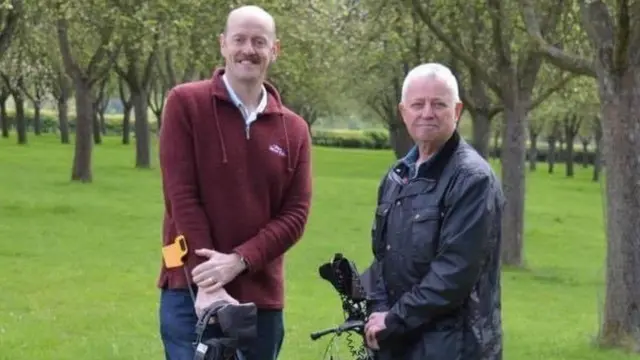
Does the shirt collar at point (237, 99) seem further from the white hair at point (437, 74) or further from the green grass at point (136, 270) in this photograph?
the green grass at point (136, 270)

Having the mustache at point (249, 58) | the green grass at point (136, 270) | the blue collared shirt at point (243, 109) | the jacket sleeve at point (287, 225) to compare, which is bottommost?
the green grass at point (136, 270)

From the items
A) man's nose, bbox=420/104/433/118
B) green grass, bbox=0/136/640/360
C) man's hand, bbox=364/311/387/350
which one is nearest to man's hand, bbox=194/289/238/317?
man's hand, bbox=364/311/387/350

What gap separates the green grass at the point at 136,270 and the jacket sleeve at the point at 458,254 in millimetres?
5421

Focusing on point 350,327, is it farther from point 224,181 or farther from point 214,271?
point 224,181

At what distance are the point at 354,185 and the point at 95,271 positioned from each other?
23847 mm

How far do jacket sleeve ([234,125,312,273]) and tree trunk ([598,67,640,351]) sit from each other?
621 cm

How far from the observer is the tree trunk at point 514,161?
65.7 ft

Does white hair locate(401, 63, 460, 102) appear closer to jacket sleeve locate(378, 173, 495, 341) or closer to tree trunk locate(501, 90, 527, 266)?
jacket sleeve locate(378, 173, 495, 341)

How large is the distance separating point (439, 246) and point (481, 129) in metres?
19.5

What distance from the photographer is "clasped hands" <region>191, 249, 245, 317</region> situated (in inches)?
188

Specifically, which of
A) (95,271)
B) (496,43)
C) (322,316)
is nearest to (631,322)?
(322,316)

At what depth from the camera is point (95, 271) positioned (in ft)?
52.9

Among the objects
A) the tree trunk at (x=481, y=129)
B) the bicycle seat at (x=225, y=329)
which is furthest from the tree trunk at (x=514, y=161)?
the bicycle seat at (x=225, y=329)

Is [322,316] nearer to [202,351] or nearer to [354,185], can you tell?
[202,351]
